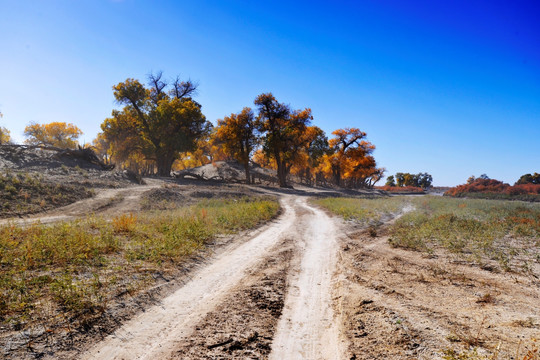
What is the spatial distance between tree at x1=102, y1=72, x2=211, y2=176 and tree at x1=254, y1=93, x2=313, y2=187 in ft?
35.2

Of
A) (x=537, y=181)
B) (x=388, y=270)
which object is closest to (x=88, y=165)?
(x=388, y=270)

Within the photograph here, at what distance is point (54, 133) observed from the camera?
245 ft

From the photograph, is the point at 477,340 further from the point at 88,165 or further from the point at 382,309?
the point at 88,165

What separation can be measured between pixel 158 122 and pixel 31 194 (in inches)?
1008

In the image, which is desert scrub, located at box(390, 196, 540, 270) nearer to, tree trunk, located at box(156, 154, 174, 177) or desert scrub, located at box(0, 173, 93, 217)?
desert scrub, located at box(0, 173, 93, 217)

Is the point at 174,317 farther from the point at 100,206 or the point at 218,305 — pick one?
the point at 100,206

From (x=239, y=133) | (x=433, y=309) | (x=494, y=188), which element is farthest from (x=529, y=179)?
(x=433, y=309)

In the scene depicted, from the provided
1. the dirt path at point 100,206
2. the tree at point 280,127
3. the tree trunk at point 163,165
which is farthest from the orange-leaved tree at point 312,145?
the dirt path at point 100,206

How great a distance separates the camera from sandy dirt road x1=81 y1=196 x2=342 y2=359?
4.08 metres

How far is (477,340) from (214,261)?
275 inches

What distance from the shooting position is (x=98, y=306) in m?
4.99

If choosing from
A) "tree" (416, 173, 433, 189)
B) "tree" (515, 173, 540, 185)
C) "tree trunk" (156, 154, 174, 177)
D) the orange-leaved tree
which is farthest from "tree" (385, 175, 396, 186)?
"tree trunk" (156, 154, 174, 177)

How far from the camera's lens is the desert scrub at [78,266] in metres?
4.68

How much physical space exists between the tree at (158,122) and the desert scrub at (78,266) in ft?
106
